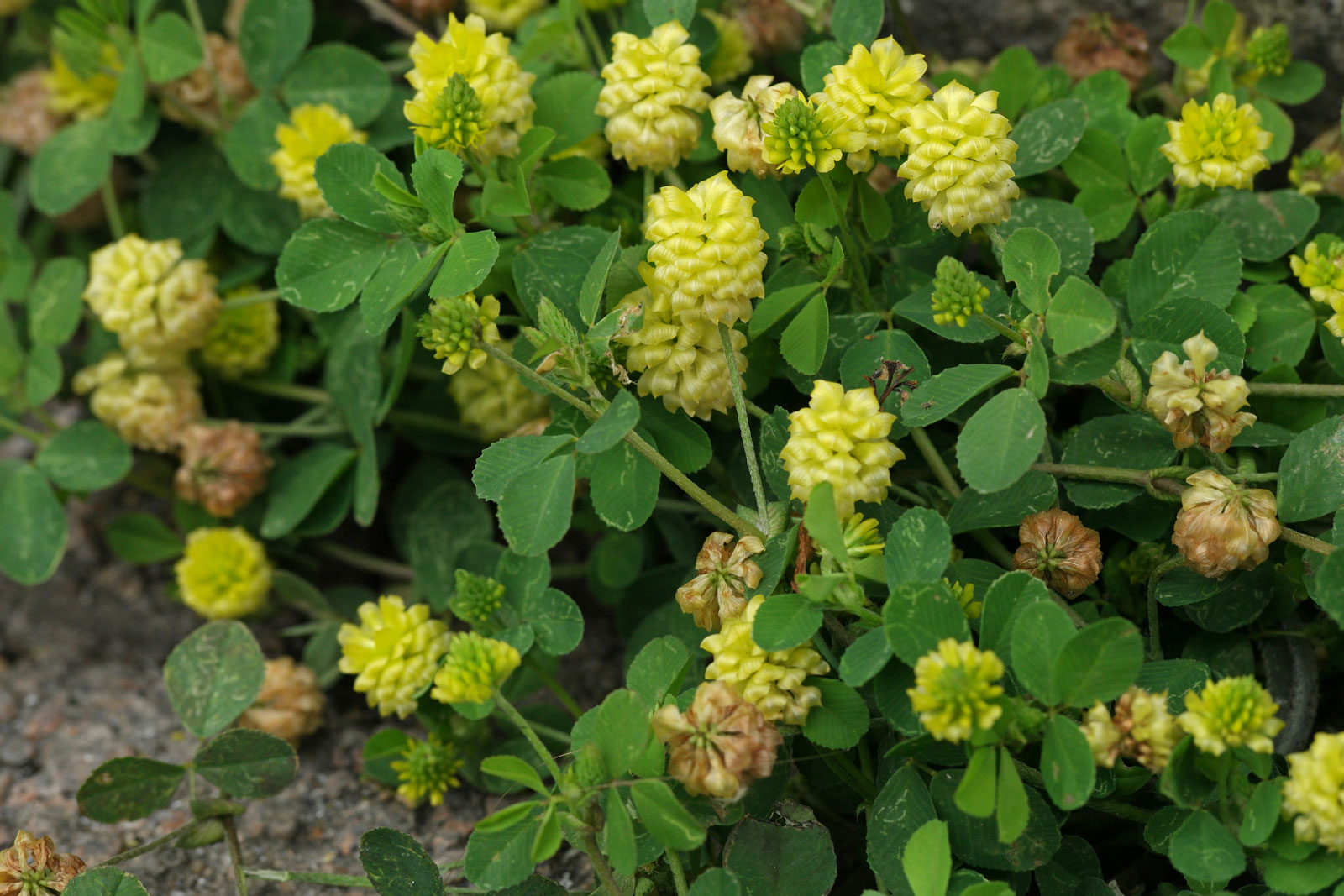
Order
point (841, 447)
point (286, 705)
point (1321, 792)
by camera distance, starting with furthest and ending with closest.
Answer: point (286, 705), point (841, 447), point (1321, 792)

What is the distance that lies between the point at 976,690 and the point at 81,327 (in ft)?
5.78

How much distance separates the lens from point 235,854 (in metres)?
1.29

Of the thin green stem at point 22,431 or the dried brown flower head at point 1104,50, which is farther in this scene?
the thin green stem at point 22,431

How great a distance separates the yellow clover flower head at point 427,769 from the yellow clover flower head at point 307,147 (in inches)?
28.1

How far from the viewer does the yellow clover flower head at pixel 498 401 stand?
1.55 meters

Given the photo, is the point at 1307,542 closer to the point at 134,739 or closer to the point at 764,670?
the point at 764,670

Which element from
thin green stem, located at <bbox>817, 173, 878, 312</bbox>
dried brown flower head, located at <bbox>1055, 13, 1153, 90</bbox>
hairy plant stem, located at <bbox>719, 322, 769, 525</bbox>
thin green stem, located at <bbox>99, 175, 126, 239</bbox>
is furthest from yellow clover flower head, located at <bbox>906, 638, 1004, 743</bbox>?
thin green stem, located at <bbox>99, 175, 126, 239</bbox>

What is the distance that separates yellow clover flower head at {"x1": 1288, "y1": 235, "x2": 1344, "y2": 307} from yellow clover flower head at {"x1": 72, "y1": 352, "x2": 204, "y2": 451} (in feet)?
4.75

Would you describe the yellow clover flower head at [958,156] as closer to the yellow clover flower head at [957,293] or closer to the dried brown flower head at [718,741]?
the yellow clover flower head at [957,293]

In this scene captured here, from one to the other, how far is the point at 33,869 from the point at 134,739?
1.40 ft

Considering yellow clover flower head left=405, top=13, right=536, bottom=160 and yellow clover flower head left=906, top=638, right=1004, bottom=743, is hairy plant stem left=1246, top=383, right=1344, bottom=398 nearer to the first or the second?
yellow clover flower head left=906, top=638, right=1004, bottom=743

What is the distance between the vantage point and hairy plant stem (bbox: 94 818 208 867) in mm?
1246

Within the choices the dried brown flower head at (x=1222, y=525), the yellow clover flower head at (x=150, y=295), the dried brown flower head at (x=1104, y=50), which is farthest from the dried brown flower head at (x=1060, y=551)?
the yellow clover flower head at (x=150, y=295)

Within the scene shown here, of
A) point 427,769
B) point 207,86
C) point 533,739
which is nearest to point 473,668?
point 533,739
